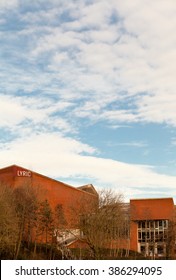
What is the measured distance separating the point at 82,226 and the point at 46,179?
1395 inches

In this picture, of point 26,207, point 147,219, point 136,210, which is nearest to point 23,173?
point 26,207

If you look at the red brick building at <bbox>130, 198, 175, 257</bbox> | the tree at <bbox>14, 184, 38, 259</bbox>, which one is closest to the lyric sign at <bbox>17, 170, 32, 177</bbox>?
the tree at <bbox>14, 184, 38, 259</bbox>

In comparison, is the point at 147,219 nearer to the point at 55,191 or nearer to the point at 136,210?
the point at 136,210

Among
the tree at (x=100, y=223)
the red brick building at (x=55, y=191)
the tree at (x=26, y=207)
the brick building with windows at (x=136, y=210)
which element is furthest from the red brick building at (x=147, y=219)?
the tree at (x=100, y=223)

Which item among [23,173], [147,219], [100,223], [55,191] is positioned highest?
[23,173]

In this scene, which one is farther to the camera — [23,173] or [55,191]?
[55,191]

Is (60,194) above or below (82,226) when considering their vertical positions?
above

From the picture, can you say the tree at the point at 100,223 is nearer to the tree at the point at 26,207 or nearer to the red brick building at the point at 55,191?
the red brick building at the point at 55,191

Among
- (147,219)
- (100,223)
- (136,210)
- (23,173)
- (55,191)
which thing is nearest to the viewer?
(100,223)

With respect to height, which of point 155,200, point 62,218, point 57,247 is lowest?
point 57,247

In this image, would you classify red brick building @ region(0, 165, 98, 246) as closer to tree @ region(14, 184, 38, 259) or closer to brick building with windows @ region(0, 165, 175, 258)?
brick building with windows @ region(0, 165, 175, 258)
